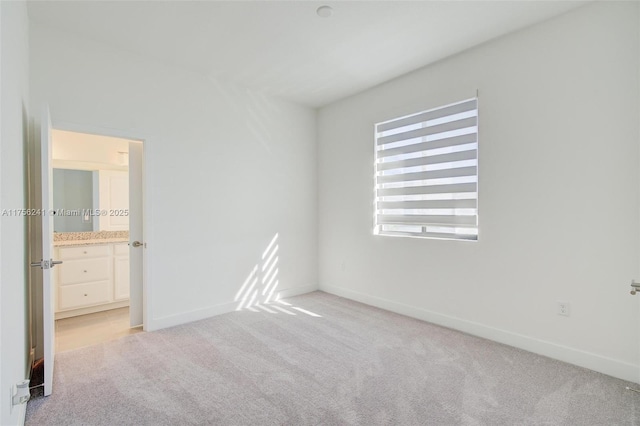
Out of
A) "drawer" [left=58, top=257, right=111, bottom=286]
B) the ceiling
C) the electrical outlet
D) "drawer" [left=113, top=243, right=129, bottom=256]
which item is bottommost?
the electrical outlet

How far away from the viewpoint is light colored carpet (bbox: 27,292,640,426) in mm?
1917

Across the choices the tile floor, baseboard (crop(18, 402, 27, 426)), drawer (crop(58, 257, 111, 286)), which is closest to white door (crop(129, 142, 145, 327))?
the tile floor

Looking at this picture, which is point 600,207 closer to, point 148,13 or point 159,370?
point 159,370

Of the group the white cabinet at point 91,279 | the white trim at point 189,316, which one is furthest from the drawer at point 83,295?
the white trim at point 189,316

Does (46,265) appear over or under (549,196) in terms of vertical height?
under

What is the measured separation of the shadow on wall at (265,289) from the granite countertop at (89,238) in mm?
1690

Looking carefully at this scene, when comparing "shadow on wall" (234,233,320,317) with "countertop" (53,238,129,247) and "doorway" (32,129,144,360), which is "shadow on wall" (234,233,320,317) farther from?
"countertop" (53,238,129,247)

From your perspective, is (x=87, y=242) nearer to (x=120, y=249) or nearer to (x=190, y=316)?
(x=120, y=249)

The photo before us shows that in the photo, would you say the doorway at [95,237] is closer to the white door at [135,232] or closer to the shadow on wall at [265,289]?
the white door at [135,232]

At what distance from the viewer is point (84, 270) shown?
12.8 ft

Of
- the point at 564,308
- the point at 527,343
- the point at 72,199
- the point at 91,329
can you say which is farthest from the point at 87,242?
the point at 564,308

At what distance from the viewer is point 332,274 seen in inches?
185

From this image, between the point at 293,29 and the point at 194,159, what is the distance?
5.68 feet

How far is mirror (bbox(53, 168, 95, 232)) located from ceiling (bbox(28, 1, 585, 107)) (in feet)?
6.87
